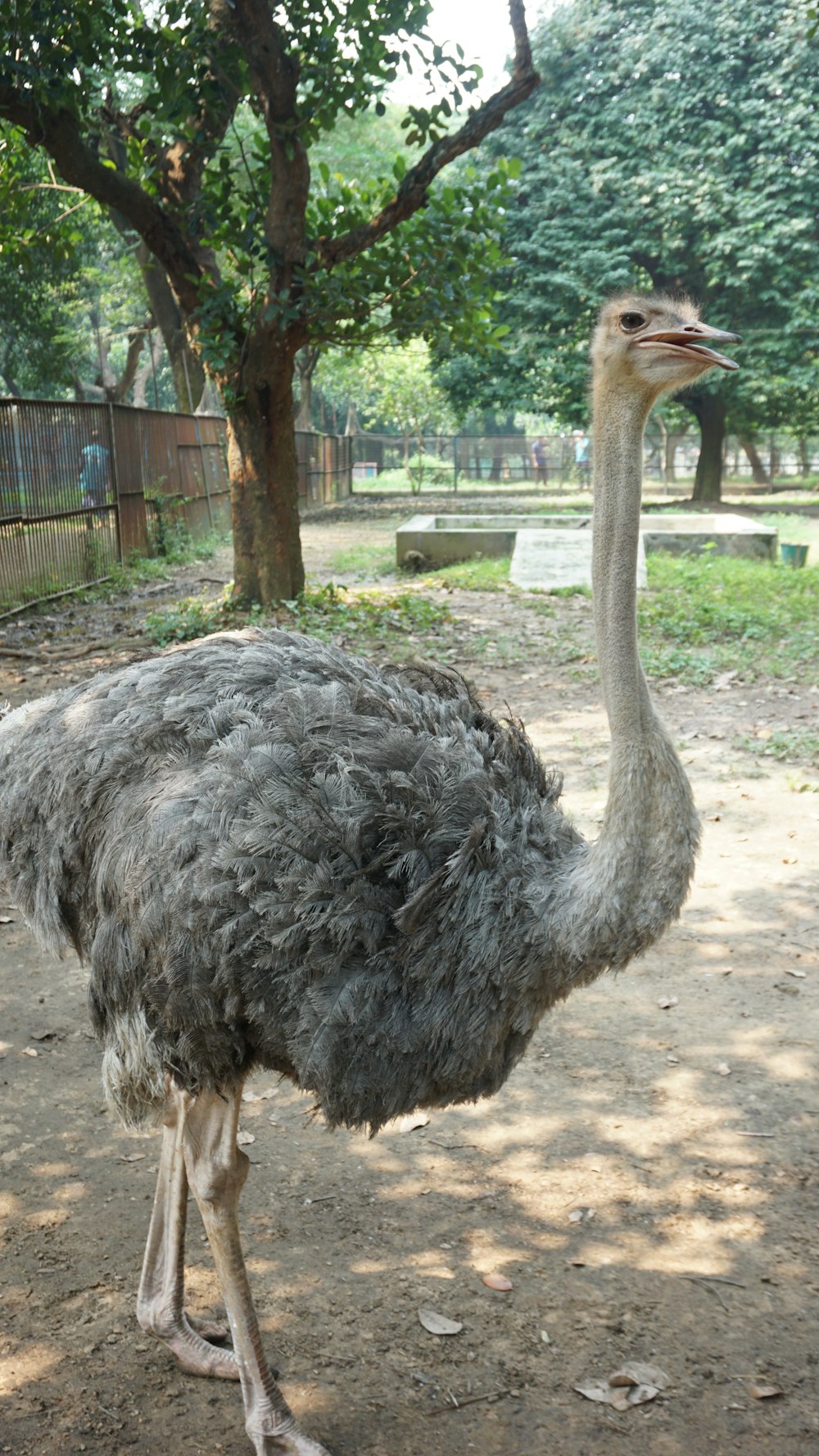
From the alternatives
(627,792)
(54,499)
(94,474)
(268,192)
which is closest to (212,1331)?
(627,792)

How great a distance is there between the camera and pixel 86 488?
496 inches

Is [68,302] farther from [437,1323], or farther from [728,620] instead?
[437,1323]

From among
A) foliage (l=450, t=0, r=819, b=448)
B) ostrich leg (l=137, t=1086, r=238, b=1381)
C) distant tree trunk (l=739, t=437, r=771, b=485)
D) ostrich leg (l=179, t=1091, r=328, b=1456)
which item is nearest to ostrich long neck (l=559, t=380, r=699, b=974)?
ostrich leg (l=179, t=1091, r=328, b=1456)

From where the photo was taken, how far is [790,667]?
8.17 metres

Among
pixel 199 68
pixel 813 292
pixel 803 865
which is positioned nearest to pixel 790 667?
pixel 803 865

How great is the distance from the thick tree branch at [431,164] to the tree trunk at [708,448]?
48.8ft

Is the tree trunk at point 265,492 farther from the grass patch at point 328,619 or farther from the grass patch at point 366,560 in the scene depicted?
the grass patch at point 366,560

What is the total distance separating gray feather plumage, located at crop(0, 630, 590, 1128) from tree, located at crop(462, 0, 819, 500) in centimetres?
1809

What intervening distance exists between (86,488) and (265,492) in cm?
386

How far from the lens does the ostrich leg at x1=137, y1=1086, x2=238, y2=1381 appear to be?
2.63 m

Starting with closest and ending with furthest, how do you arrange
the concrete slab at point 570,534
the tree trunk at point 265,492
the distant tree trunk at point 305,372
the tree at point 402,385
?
1. the tree trunk at point 265,492
2. the concrete slab at point 570,534
3. the distant tree trunk at point 305,372
4. the tree at point 402,385

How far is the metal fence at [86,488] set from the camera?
10.6 m

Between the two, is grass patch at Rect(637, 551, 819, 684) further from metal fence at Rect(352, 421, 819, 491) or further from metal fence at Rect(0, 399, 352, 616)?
metal fence at Rect(352, 421, 819, 491)

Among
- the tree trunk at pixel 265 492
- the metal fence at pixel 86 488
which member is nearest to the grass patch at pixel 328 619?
the tree trunk at pixel 265 492
